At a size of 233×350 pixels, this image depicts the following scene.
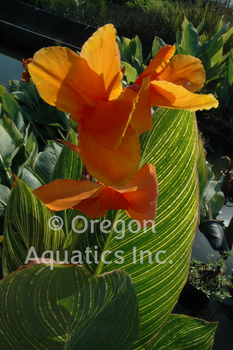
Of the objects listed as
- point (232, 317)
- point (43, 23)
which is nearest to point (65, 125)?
point (232, 317)

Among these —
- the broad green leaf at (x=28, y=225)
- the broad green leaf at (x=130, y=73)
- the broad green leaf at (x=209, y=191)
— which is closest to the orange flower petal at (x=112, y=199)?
the broad green leaf at (x=28, y=225)

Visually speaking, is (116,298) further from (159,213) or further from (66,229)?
(66,229)

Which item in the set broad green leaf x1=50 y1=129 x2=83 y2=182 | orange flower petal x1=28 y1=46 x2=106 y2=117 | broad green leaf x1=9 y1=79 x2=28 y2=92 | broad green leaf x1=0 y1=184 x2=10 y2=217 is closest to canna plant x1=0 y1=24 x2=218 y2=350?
orange flower petal x1=28 y1=46 x2=106 y2=117

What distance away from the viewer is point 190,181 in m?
0.47

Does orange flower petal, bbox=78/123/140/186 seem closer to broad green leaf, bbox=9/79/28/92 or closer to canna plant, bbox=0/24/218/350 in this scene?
canna plant, bbox=0/24/218/350

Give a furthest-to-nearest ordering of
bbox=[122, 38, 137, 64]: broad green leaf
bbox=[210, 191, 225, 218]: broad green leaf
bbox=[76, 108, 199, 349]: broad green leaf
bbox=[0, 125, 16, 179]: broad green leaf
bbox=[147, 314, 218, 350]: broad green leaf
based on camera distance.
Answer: bbox=[122, 38, 137, 64]: broad green leaf, bbox=[210, 191, 225, 218]: broad green leaf, bbox=[0, 125, 16, 179]: broad green leaf, bbox=[147, 314, 218, 350]: broad green leaf, bbox=[76, 108, 199, 349]: broad green leaf

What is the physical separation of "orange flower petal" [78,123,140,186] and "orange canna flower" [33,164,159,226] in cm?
4

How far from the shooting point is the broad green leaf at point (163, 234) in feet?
1.57

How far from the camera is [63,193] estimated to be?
0.33 meters

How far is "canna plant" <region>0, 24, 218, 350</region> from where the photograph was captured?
297mm

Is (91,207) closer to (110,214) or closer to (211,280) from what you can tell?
(110,214)

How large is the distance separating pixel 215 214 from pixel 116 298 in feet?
3.25

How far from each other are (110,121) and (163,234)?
0.89 feet

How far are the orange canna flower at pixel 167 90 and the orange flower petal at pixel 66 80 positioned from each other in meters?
0.04
